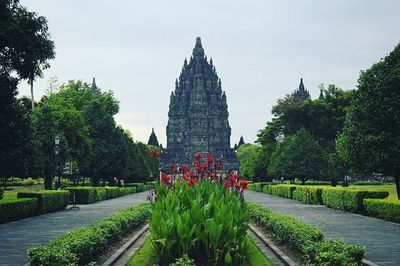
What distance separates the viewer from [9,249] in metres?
15.6

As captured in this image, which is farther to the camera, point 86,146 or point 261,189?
point 261,189

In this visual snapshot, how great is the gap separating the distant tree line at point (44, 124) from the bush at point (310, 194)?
19.2m

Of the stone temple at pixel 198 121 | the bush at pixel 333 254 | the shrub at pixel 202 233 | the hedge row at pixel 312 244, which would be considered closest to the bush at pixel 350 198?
the hedge row at pixel 312 244

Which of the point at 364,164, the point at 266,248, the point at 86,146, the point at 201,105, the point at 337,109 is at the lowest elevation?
the point at 266,248

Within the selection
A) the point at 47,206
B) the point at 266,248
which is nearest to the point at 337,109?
the point at 47,206

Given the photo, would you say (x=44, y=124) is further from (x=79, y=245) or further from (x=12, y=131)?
(x=79, y=245)

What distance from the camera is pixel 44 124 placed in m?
50.3

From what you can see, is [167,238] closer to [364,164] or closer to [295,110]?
[364,164]

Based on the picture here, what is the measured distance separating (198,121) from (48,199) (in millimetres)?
144233

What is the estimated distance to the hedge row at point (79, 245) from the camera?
34.8ft

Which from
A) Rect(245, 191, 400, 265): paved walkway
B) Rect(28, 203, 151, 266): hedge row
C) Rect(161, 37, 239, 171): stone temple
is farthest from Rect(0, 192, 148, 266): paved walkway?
Rect(161, 37, 239, 171): stone temple

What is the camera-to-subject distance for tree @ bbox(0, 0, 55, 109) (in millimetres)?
29219

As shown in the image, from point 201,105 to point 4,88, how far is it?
147 metres

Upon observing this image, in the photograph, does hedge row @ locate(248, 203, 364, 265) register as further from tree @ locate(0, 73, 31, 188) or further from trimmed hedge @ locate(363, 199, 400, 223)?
tree @ locate(0, 73, 31, 188)
